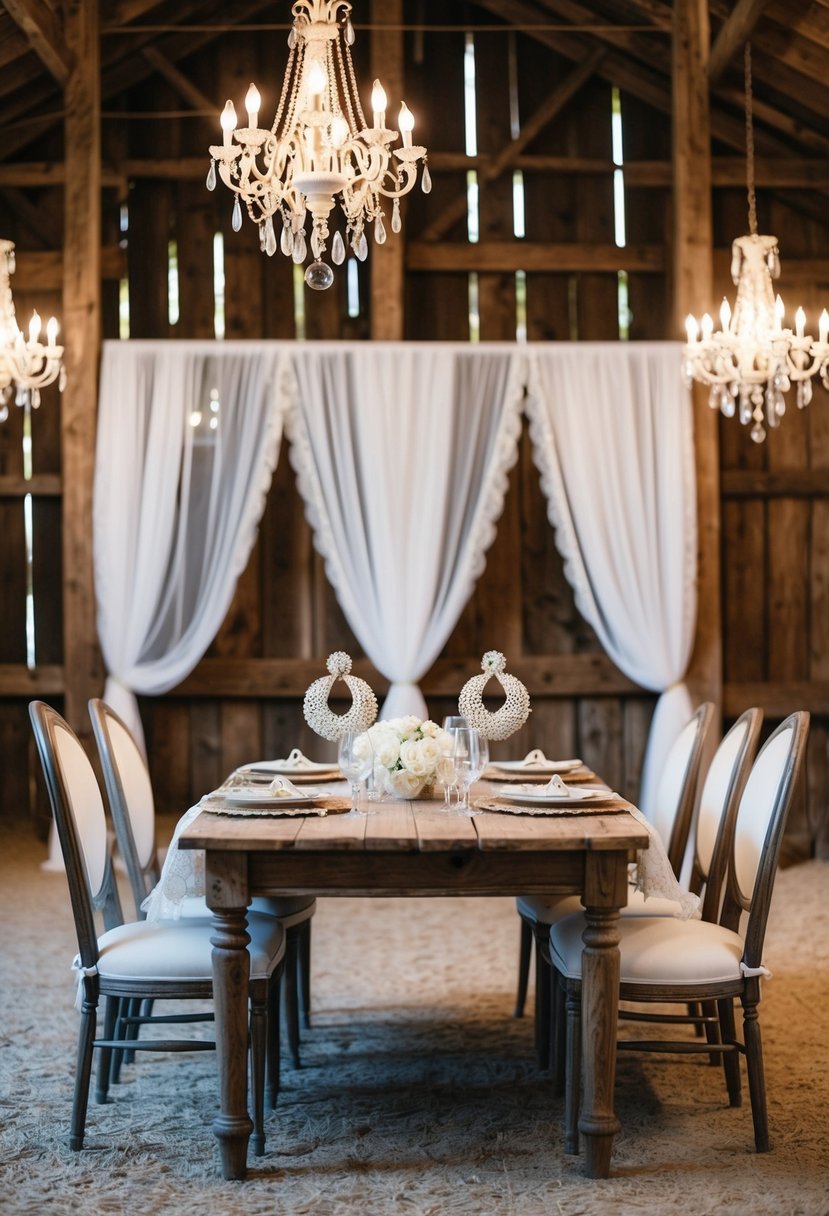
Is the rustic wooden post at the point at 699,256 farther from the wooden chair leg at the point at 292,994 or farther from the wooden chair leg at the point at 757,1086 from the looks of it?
the wooden chair leg at the point at 757,1086

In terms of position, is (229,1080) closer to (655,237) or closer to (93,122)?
(93,122)

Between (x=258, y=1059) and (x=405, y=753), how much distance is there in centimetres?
73

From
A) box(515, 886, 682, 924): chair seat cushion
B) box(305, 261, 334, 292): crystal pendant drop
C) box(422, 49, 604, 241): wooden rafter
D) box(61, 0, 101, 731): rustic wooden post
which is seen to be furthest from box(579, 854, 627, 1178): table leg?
box(422, 49, 604, 241): wooden rafter

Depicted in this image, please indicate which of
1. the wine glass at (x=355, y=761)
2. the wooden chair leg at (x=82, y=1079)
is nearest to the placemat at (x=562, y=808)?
the wine glass at (x=355, y=761)

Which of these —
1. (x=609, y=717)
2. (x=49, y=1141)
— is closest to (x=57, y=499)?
(x=609, y=717)

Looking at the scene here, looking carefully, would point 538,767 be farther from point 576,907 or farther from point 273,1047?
point 273,1047

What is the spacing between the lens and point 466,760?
3.09 m

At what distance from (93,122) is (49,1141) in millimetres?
4702

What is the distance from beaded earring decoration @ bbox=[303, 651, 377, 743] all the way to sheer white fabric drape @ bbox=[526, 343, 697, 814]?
9.47 feet

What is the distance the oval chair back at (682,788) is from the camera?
143 inches

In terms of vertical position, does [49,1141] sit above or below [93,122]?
below

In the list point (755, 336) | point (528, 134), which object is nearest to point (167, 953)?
point (755, 336)

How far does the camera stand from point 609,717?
707cm

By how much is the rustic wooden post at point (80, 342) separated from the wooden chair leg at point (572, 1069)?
12.4 feet
